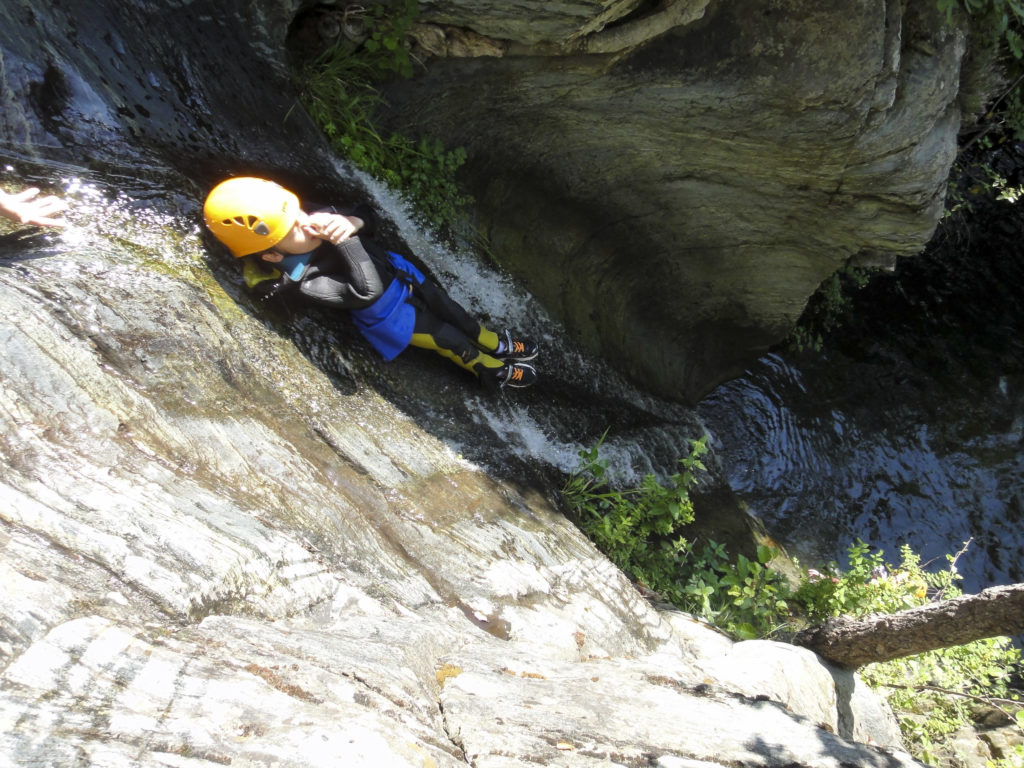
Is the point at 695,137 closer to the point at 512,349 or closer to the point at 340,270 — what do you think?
the point at 512,349

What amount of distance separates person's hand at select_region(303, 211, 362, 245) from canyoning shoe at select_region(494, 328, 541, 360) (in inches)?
58.4

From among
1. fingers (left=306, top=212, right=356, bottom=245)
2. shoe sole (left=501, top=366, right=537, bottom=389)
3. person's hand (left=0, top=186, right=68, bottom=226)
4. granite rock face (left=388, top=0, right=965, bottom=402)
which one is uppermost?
granite rock face (left=388, top=0, right=965, bottom=402)

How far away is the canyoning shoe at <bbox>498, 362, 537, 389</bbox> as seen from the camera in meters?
4.95

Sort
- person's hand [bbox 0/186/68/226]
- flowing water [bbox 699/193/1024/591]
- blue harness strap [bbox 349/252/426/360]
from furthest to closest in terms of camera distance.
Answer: flowing water [bbox 699/193/1024/591] < blue harness strap [bbox 349/252/426/360] < person's hand [bbox 0/186/68/226]

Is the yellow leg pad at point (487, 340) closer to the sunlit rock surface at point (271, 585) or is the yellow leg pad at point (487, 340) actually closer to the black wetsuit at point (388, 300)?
the black wetsuit at point (388, 300)

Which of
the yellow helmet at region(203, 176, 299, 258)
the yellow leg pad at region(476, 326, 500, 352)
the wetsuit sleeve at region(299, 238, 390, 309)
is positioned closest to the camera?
the yellow helmet at region(203, 176, 299, 258)

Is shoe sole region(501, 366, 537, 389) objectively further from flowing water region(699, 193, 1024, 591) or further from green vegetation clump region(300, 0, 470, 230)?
flowing water region(699, 193, 1024, 591)

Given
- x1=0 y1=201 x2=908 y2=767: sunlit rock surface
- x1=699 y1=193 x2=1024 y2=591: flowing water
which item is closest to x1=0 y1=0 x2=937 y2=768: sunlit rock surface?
x1=0 y1=201 x2=908 y2=767: sunlit rock surface

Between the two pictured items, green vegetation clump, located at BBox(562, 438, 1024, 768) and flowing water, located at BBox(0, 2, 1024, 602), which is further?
A: green vegetation clump, located at BBox(562, 438, 1024, 768)

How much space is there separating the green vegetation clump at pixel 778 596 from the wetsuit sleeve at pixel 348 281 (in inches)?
81.5

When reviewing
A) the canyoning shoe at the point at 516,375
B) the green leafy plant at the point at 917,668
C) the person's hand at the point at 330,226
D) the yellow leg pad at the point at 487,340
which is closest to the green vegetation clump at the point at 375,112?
the yellow leg pad at the point at 487,340

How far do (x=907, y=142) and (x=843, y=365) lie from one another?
4.20 m

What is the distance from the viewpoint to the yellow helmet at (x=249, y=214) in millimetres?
3467

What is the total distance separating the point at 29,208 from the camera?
299 cm
